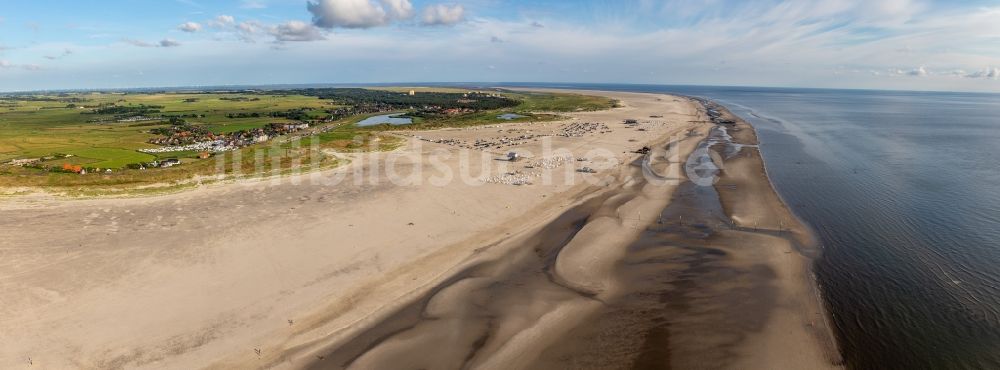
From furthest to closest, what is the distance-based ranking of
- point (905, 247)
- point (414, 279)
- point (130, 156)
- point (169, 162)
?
1. point (130, 156)
2. point (169, 162)
3. point (905, 247)
4. point (414, 279)

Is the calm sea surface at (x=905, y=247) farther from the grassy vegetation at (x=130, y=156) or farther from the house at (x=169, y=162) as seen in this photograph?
the house at (x=169, y=162)

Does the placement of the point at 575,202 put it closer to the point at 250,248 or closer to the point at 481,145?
the point at 250,248

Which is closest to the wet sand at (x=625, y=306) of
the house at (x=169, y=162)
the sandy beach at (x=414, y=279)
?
the sandy beach at (x=414, y=279)

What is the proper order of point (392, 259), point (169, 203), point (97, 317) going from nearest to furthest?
point (97, 317), point (392, 259), point (169, 203)

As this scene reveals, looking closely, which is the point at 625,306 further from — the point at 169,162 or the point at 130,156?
the point at 130,156

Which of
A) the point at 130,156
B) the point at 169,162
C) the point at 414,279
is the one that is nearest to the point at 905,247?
the point at 414,279

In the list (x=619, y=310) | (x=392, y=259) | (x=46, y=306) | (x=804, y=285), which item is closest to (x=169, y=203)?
(x=46, y=306)

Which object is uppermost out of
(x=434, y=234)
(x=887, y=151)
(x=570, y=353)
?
(x=887, y=151)
